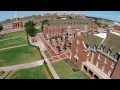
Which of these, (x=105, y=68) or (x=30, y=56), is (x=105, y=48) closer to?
(x=105, y=68)

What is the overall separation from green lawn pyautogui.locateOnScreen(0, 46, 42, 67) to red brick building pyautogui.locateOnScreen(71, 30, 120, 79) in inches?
360

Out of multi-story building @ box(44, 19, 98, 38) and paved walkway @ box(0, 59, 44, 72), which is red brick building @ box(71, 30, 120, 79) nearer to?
paved walkway @ box(0, 59, 44, 72)

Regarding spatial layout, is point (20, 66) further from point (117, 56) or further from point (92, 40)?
point (117, 56)

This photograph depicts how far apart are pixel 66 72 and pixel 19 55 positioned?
43.3 feet

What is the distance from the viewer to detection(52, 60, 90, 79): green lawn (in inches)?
849

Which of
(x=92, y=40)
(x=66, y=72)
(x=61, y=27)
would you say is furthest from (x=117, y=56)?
(x=61, y=27)

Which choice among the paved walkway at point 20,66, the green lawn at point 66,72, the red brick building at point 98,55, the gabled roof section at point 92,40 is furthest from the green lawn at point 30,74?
the gabled roof section at point 92,40

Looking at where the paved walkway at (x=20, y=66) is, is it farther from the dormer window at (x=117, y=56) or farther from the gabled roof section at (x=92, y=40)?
the dormer window at (x=117, y=56)

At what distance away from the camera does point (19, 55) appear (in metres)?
32.0

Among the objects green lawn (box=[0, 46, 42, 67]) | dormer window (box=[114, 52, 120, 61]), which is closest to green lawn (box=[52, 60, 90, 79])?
dormer window (box=[114, 52, 120, 61])

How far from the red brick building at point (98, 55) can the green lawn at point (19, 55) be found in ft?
30.0
